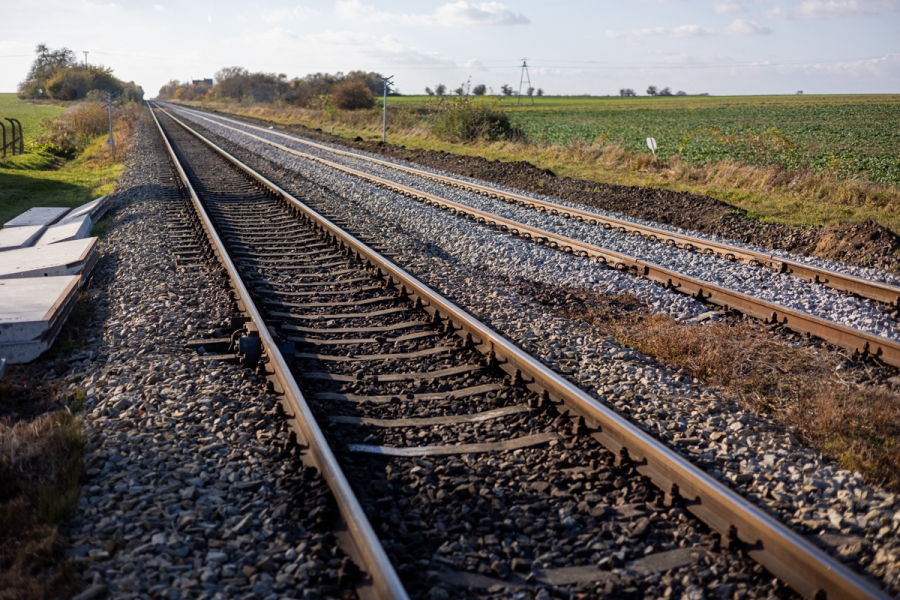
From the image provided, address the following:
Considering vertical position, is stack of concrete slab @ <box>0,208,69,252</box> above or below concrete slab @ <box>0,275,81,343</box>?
above

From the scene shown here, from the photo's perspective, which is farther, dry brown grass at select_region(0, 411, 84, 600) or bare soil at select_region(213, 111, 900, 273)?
bare soil at select_region(213, 111, 900, 273)

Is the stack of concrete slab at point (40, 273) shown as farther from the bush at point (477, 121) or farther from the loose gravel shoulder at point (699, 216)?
the bush at point (477, 121)

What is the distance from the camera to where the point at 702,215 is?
1439cm

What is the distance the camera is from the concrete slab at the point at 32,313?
20.5ft

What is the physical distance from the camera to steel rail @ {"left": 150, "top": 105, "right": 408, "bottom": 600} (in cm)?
305

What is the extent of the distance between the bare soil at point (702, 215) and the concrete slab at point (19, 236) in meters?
11.1

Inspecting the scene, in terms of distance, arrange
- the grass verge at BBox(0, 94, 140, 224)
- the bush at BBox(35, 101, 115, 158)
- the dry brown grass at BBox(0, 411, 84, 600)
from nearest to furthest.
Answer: the dry brown grass at BBox(0, 411, 84, 600) → the grass verge at BBox(0, 94, 140, 224) → the bush at BBox(35, 101, 115, 158)

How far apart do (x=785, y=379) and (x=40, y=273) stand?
26.9 feet

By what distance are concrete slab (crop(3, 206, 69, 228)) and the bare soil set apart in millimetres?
10900

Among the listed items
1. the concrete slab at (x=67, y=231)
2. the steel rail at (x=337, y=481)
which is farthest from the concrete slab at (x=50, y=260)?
the steel rail at (x=337, y=481)

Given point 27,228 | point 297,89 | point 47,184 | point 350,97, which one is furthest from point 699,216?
point 297,89

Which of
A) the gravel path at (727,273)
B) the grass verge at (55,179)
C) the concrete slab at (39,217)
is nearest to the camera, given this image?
the gravel path at (727,273)

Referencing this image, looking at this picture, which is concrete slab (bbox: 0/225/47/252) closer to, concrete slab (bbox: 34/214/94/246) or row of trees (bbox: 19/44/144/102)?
concrete slab (bbox: 34/214/94/246)

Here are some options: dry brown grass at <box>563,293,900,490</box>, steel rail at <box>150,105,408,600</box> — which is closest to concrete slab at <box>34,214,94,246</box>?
steel rail at <box>150,105,408,600</box>
